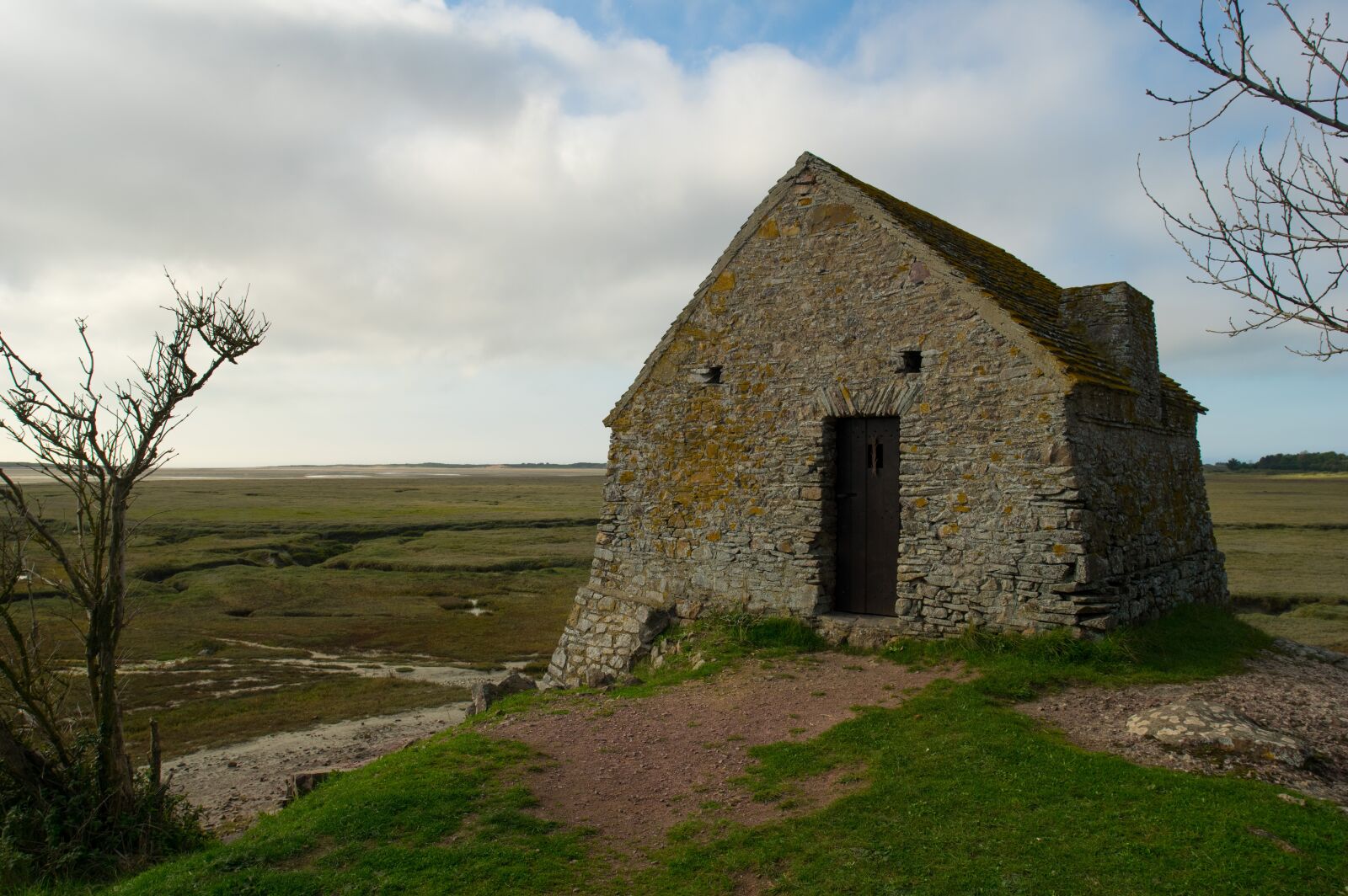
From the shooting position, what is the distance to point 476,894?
5.49m

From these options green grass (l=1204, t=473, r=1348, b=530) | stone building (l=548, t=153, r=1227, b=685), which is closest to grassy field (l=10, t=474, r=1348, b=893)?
stone building (l=548, t=153, r=1227, b=685)

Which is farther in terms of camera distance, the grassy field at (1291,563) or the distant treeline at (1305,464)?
the distant treeline at (1305,464)

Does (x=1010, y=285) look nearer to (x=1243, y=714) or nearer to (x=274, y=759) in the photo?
(x=1243, y=714)

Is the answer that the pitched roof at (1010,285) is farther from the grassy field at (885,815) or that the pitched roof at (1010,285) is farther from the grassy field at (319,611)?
the grassy field at (319,611)

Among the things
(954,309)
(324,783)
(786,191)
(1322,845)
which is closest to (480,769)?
(324,783)

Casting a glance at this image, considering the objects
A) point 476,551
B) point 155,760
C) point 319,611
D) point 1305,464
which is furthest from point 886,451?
point 1305,464

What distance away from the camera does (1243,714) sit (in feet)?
25.3

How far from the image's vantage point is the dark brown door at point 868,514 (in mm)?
11586

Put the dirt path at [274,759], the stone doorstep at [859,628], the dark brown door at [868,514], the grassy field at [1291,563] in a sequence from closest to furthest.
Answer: the stone doorstep at [859,628]
the dark brown door at [868,514]
the dirt path at [274,759]
the grassy field at [1291,563]

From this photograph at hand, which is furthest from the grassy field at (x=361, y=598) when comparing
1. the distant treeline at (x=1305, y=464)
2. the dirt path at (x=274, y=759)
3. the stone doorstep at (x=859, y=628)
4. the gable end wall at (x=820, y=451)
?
the distant treeline at (x=1305, y=464)

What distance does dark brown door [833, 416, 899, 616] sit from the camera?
11586mm

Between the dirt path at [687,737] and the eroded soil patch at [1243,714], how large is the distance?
1800 mm

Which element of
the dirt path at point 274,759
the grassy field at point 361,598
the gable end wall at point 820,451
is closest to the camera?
the gable end wall at point 820,451

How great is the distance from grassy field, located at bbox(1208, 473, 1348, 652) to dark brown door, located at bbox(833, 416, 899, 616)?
1141 cm
